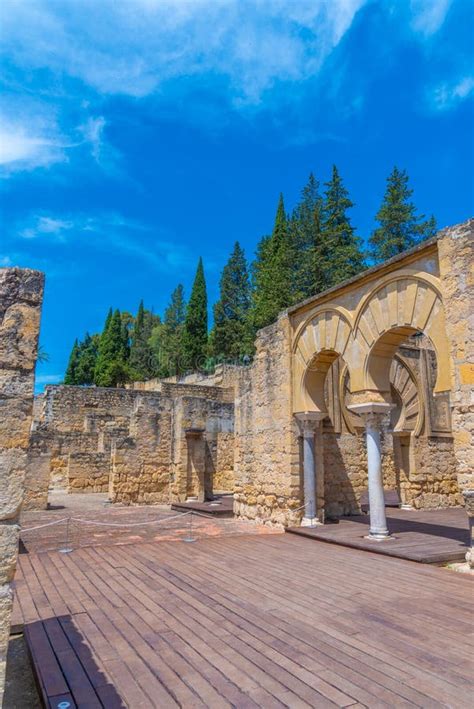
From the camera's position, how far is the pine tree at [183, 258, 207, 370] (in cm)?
4197

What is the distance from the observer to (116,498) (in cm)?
1345

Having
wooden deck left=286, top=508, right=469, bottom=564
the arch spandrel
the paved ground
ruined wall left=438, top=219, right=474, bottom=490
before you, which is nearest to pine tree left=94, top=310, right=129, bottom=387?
the paved ground

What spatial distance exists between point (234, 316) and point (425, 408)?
96.0 feet

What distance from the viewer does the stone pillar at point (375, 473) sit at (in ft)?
25.0

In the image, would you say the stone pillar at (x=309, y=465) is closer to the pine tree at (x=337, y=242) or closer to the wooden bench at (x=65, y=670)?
the wooden bench at (x=65, y=670)

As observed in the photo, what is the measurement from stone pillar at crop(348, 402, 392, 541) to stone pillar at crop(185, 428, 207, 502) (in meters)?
7.02

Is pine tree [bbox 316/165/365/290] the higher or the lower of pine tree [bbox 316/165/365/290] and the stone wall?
the higher

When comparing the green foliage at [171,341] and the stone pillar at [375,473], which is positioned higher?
the green foliage at [171,341]

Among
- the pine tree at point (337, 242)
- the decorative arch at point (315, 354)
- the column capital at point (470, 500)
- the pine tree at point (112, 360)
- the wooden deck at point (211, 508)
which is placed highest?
the pine tree at point (337, 242)

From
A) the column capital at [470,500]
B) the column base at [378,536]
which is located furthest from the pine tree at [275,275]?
the column capital at [470,500]

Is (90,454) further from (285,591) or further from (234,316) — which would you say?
(234,316)

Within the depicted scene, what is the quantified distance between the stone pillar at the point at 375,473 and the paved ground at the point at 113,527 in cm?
204

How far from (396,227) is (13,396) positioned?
103ft

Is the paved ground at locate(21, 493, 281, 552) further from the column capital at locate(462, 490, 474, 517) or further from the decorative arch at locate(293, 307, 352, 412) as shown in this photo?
the column capital at locate(462, 490, 474, 517)
